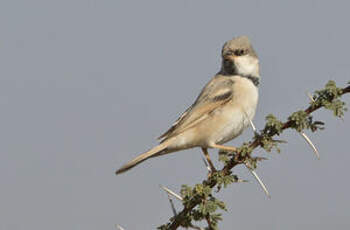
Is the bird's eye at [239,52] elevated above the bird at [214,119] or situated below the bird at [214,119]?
above

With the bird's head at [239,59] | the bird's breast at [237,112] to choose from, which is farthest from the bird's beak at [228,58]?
the bird's breast at [237,112]

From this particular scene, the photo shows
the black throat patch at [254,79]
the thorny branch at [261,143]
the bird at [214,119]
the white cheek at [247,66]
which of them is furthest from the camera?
the white cheek at [247,66]

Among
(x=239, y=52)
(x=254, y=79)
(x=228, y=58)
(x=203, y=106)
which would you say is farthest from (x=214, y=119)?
(x=239, y=52)

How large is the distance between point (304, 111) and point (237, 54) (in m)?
4.06

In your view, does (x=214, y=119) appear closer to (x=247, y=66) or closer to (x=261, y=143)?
(x=247, y=66)

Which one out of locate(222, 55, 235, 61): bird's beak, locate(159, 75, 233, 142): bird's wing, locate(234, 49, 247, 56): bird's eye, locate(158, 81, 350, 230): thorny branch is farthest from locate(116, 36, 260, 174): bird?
locate(158, 81, 350, 230): thorny branch

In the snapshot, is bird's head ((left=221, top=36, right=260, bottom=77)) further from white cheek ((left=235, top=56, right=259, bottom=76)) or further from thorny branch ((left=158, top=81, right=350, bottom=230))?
thorny branch ((left=158, top=81, right=350, bottom=230))

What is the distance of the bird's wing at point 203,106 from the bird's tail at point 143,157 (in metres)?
0.18

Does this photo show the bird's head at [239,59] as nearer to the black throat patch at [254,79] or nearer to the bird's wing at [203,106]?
the black throat patch at [254,79]

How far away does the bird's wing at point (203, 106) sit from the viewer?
659 centimetres

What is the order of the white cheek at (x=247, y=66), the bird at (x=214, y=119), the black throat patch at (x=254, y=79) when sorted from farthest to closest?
the white cheek at (x=247, y=66) → the black throat patch at (x=254, y=79) → the bird at (x=214, y=119)

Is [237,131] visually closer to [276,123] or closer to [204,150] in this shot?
[204,150]

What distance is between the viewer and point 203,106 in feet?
22.0

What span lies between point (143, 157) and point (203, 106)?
113cm
